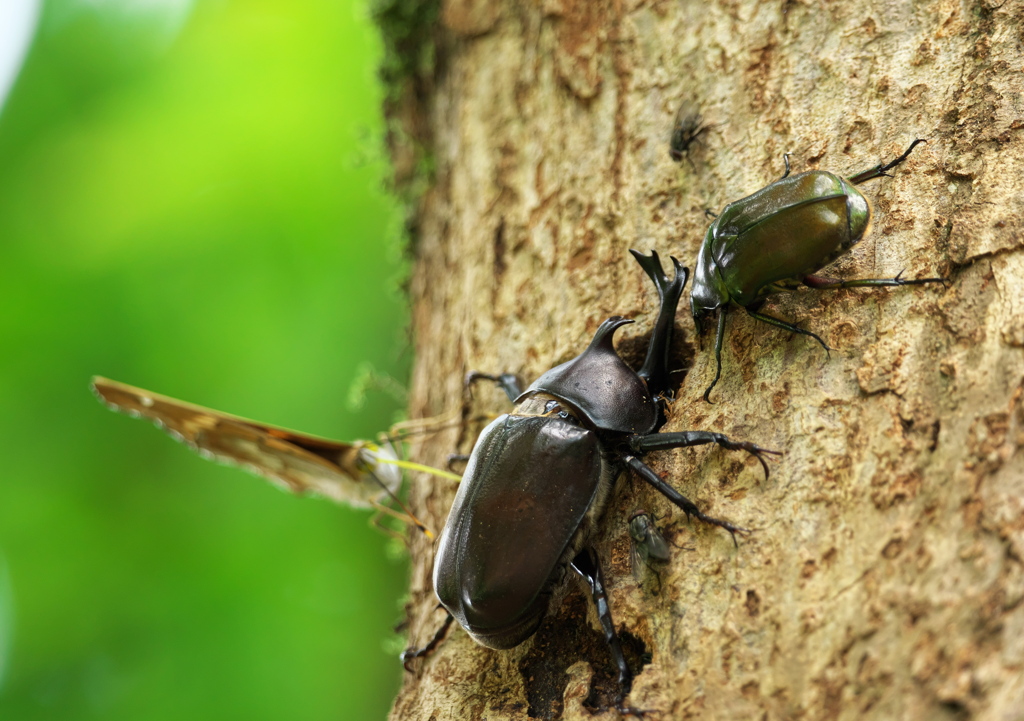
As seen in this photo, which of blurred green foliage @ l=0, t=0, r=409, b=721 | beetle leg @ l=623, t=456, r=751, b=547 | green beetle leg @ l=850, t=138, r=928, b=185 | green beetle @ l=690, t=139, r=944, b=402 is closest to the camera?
beetle leg @ l=623, t=456, r=751, b=547

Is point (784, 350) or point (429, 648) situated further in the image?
point (429, 648)

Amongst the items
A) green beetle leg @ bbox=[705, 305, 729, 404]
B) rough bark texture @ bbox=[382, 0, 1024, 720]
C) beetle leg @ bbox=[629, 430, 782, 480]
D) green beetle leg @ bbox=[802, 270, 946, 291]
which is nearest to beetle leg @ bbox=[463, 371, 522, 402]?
rough bark texture @ bbox=[382, 0, 1024, 720]

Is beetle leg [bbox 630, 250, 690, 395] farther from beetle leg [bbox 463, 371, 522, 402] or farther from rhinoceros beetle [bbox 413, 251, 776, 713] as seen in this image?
beetle leg [bbox 463, 371, 522, 402]

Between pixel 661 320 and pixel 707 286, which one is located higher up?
pixel 707 286

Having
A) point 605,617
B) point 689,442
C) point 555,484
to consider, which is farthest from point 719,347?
point 605,617

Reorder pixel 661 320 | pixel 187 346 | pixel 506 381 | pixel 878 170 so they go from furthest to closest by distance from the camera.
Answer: pixel 187 346 < pixel 506 381 < pixel 661 320 < pixel 878 170

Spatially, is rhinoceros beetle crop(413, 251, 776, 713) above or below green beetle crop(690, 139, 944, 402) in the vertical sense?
below

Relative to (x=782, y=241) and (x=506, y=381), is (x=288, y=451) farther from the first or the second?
(x=782, y=241)
